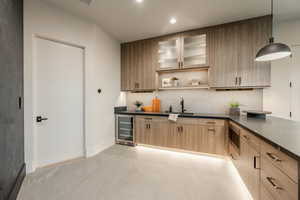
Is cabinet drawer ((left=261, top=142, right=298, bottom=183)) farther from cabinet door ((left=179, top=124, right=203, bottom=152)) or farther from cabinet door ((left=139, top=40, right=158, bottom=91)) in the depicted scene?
cabinet door ((left=139, top=40, right=158, bottom=91))

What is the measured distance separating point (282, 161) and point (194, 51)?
254 cm

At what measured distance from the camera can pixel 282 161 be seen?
37.0 inches

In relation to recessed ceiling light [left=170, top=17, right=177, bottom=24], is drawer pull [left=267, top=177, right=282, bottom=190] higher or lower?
lower

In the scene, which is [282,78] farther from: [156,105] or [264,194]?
[156,105]

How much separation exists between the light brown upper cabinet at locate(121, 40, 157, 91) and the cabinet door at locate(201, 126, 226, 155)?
65.8 inches

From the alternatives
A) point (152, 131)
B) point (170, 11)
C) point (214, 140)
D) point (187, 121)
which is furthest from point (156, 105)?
point (170, 11)

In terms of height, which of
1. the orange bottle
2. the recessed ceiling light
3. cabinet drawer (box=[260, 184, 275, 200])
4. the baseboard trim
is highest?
the recessed ceiling light

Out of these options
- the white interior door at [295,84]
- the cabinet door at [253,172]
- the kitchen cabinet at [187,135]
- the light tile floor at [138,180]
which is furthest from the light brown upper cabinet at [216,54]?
the light tile floor at [138,180]

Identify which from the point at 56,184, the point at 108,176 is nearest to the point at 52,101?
the point at 56,184

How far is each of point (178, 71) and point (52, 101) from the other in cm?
287

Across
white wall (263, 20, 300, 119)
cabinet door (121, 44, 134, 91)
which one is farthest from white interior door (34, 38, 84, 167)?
white wall (263, 20, 300, 119)

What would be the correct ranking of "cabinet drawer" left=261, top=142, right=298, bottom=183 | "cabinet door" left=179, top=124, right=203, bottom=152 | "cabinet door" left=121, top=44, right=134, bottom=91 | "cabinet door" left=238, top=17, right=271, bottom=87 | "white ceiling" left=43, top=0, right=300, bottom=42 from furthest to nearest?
"cabinet door" left=121, top=44, right=134, bottom=91 < "cabinet door" left=179, top=124, right=203, bottom=152 < "cabinet door" left=238, top=17, right=271, bottom=87 < "white ceiling" left=43, top=0, right=300, bottom=42 < "cabinet drawer" left=261, top=142, right=298, bottom=183

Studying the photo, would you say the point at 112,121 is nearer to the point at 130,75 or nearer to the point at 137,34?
the point at 130,75

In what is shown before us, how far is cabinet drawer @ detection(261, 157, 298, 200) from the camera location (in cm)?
84
